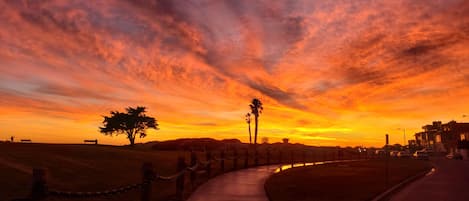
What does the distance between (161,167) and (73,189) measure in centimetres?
1503

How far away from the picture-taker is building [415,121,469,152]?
128875 mm

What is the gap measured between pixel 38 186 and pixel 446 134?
155 metres

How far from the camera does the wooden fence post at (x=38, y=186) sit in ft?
24.1

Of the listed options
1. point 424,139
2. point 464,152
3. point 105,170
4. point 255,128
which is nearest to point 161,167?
point 105,170

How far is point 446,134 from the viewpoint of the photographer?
474 ft

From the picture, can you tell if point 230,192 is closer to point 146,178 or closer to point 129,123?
point 146,178

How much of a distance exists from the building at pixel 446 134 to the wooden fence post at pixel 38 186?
123033 millimetres

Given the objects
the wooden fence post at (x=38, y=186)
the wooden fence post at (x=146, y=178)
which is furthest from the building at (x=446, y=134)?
the wooden fence post at (x=38, y=186)

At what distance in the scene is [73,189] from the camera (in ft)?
75.3

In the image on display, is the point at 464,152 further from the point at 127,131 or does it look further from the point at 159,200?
the point at 159,200

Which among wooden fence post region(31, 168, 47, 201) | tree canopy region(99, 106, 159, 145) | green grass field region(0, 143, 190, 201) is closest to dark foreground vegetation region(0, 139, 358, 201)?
green grass field region(0, 143, 190, 201)

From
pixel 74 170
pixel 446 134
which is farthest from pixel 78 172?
pixel 446 134

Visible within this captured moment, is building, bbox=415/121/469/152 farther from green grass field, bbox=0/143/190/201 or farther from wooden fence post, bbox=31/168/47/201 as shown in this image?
wooden fence post, bbox=31/168/47/201

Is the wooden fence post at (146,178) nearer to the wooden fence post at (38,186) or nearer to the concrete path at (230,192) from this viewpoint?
the concrete path at (230,192)
